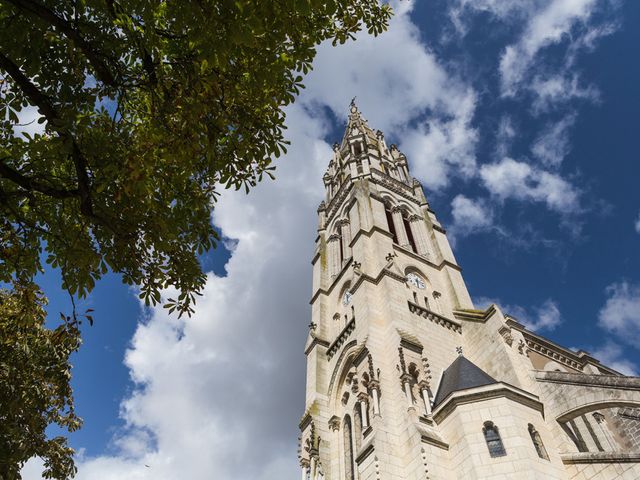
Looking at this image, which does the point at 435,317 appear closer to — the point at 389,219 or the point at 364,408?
the point at 364,408

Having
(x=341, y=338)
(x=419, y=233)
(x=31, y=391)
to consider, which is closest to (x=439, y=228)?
(x=419, y=233)

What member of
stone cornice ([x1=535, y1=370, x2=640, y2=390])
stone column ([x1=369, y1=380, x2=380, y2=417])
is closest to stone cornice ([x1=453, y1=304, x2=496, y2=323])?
stone cornice ([x1=535, y1=370, x2=640, y2=390])

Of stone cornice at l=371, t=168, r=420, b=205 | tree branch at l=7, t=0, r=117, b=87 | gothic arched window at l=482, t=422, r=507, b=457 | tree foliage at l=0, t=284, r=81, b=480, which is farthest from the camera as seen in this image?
stone cornice at l=371, t=168, r=420, b=205

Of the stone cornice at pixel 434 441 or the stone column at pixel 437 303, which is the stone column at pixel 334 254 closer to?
the stone column at pixel 437 303

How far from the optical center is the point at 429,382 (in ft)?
52.7

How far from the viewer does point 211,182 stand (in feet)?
21.6

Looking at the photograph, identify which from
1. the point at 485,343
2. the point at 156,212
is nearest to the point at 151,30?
the point at 156,212

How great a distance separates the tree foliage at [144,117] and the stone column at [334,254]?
2076 cm

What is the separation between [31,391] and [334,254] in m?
19.6

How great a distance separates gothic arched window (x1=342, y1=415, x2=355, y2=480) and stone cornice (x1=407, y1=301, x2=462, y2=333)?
5.09m

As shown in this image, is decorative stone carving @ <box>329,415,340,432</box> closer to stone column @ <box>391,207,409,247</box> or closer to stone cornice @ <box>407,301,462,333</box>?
stone cornice @ <box>407,301,462,333</box>

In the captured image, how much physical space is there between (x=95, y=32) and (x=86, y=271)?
285 centimetres

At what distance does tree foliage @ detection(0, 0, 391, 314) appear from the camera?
4.91m

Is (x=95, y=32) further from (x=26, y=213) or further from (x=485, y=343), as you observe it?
(x=485, y=343)
